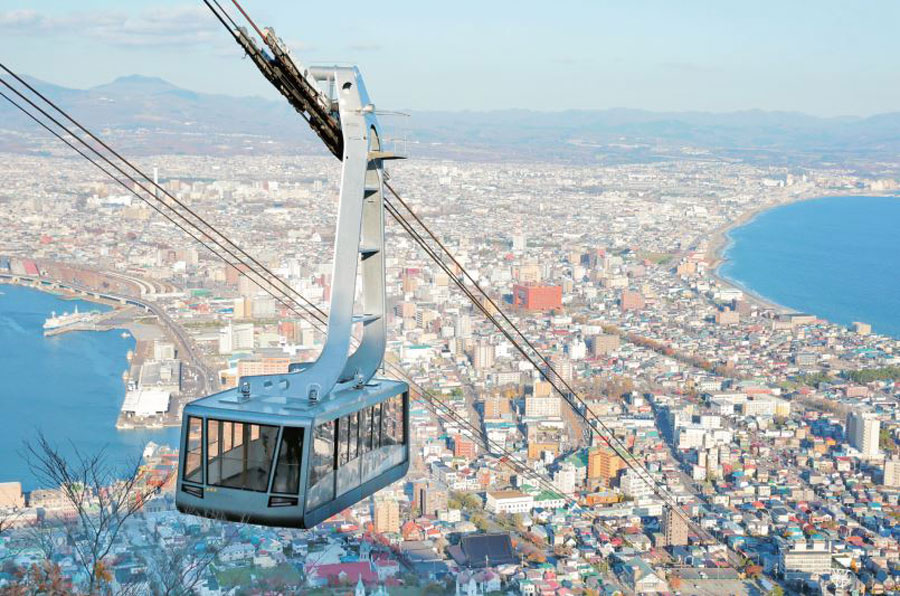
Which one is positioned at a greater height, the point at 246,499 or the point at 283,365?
the point at 246,499

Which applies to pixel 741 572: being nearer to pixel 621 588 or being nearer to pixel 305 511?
pixel 621 588

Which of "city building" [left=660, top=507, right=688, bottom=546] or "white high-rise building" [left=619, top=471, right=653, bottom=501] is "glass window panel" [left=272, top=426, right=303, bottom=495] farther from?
"white high-rise building" [left=619, top=471, right=653, bottom=501]

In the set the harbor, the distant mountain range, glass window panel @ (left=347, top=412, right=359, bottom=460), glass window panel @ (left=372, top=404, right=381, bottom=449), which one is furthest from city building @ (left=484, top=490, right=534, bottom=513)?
the distant mountain range

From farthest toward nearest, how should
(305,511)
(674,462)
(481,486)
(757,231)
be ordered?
(757,231) → (674,462) → (481,486) → (305,511)

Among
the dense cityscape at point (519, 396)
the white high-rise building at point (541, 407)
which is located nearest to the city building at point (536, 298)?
the dense cityscape at point (519, 396)

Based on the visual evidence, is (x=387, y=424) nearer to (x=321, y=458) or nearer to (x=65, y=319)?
(x=321, y=458)

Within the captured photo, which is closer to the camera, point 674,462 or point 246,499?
point 246,499

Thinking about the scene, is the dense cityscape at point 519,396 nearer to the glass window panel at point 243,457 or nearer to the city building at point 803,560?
the city building at point 803,560

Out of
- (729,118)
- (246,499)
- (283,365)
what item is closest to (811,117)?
(729,118)
